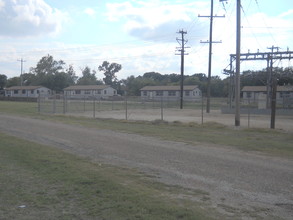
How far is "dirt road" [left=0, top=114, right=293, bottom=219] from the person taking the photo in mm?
6312

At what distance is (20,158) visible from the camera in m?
10.4

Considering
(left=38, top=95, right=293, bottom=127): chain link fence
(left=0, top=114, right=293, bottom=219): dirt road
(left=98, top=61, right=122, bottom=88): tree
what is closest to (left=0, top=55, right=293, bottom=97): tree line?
(left=98, top=61, right=122, bottom=88): tree

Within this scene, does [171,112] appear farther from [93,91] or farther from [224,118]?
[93,91]

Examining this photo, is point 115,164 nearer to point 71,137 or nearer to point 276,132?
point 71,137

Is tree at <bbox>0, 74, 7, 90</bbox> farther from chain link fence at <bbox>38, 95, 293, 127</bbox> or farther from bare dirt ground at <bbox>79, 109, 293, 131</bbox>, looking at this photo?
bare dirt ground at <bbox>79, 109, 293, 131</bbox>

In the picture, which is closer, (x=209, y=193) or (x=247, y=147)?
(x=209, y=193)

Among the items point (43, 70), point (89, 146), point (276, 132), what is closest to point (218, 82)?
point (43, 70)

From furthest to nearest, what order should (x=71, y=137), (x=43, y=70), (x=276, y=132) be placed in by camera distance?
1. (x=43, y=70)
2. (x=276, y=132)
3. (x=71, y=137)

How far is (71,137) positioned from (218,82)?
342ft

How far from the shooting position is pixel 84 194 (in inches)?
264

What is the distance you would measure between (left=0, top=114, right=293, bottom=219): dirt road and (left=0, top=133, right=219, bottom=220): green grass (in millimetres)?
535

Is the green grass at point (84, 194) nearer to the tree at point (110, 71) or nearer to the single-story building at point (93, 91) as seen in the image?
the single-story building at point (93, 91)

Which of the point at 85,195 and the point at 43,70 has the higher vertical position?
the point at 43,70

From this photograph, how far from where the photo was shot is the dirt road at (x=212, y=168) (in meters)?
6.31
